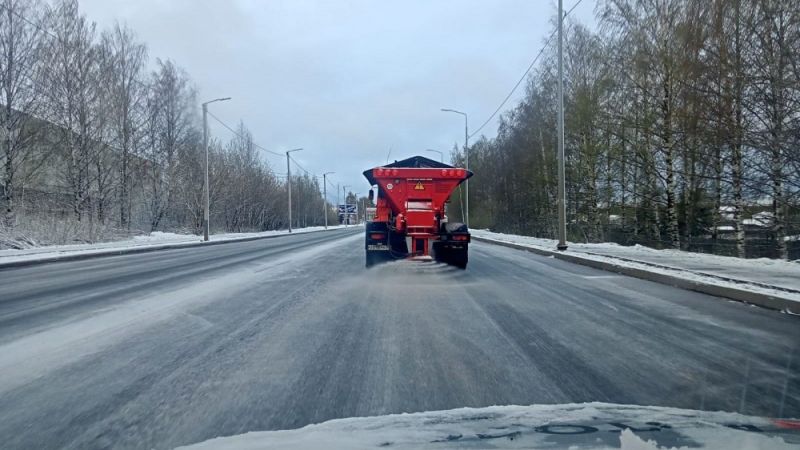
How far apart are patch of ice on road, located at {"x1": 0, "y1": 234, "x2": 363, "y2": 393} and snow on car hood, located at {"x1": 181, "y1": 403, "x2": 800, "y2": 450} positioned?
8.79ft

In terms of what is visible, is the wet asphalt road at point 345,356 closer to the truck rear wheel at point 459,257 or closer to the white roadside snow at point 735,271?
the white roadside snow at point 735,271

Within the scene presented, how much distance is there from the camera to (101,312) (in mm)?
7164

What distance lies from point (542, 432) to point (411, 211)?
38.2ft

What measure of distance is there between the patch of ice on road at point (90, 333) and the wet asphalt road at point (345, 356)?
0.03 metres

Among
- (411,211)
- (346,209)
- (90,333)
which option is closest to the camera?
(90,333)

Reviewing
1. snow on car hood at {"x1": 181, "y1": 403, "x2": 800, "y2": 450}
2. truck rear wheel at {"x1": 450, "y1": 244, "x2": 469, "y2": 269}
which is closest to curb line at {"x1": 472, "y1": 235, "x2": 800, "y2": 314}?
truck rear wheel at {"x1": 450, "y1": 244, "x2": 469, "y2": 269}

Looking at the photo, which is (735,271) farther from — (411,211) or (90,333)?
(90,333)

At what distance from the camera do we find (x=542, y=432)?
2660 mm

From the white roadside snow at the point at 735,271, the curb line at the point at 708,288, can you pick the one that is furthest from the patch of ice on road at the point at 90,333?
the white roadside snow at the point at 735,271

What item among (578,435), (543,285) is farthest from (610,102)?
(578,435)

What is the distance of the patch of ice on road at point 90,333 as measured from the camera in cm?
450

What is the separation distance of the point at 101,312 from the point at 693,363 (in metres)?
6.82

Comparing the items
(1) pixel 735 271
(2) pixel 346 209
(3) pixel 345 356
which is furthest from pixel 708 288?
(2) pixel 346 209

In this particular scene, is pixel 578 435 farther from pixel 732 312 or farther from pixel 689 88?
pixel 689 88
